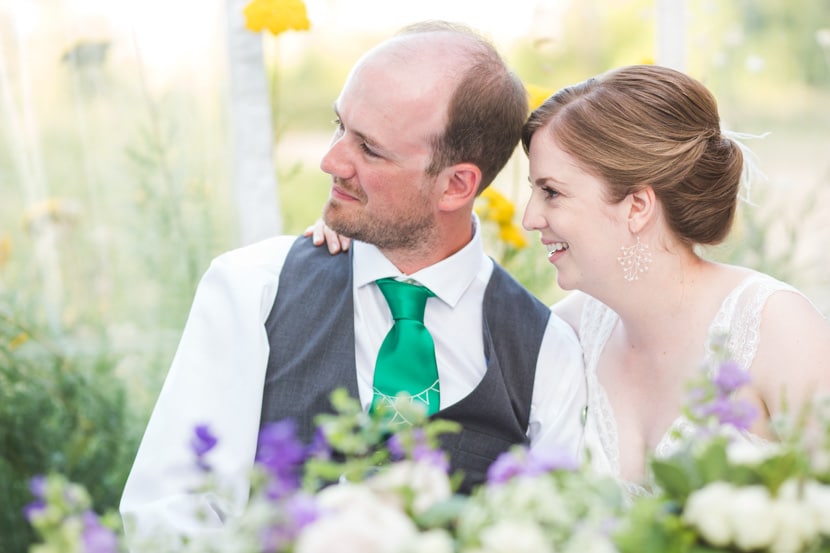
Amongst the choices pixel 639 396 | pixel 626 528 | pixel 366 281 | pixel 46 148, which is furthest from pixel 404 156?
pixel 46 148

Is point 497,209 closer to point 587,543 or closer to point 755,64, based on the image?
point 755,64

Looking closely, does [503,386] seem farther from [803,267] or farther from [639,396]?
[803,267]

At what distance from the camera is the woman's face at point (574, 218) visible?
6.40 ft

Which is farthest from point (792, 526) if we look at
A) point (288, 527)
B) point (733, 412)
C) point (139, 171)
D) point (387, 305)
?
point (139, 171)

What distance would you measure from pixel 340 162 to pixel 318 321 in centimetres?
33

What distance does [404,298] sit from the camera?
2.01 metres

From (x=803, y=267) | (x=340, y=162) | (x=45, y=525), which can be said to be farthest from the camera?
(x=803, y=267)

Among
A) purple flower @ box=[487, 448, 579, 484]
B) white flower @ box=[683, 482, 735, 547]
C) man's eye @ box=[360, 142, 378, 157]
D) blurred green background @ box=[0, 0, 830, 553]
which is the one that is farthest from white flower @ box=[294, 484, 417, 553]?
blurred green background @ box=[0, 0, 830, 553]

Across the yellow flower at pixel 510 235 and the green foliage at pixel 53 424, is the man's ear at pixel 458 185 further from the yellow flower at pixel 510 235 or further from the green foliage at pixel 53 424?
the green foliage at pixel 53 424

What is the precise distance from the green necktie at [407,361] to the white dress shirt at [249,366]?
36 millimetres

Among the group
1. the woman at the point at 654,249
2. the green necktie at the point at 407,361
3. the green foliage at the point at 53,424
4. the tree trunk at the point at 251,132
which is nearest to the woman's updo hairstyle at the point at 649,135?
the woman at the point at 654,249

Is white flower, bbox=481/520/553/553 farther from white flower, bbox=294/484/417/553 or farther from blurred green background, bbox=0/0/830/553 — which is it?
blurred green background, bbox=0/0/830/553

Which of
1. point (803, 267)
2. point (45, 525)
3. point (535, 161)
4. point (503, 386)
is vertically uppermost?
point (45, 525)

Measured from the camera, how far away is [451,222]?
2.10m
